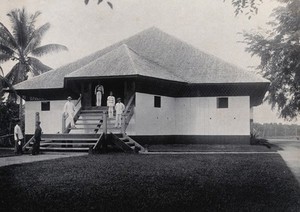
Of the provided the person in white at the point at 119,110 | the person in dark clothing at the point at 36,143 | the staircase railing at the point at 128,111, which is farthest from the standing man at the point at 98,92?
the person in dark clothing at the point at 36,143

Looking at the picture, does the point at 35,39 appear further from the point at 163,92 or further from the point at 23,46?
the point at 163,92

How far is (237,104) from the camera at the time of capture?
81.8 feet

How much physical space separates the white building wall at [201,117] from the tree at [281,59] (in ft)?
18.5

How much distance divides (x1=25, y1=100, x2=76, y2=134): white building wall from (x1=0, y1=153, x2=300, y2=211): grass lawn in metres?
13.6

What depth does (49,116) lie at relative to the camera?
86.8ft

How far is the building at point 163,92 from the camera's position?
74.5 feet

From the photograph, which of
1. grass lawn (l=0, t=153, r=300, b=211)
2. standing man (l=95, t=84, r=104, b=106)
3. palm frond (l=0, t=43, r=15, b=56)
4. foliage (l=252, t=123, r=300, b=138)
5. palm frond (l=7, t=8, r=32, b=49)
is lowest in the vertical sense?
foliage (l=252, t=123, r=300, b=138)

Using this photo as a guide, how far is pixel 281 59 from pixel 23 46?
668 inches

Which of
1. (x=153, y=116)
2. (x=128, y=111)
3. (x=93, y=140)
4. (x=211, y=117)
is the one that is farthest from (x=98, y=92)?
(x=211, y=117)

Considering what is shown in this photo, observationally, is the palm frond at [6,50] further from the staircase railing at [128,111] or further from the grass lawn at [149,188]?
the grass lawn at [149,188]

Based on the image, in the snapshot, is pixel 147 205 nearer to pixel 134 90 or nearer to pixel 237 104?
pixel 134 90

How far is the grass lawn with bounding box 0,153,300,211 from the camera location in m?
6.87

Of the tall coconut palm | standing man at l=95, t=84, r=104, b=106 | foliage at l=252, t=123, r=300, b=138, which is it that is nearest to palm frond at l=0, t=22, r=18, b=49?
the tall coconut palm

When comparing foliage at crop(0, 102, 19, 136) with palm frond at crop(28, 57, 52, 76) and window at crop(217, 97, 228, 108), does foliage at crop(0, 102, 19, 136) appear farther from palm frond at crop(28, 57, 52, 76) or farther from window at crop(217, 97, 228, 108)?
window at crop(217, 97, 228, 108)
